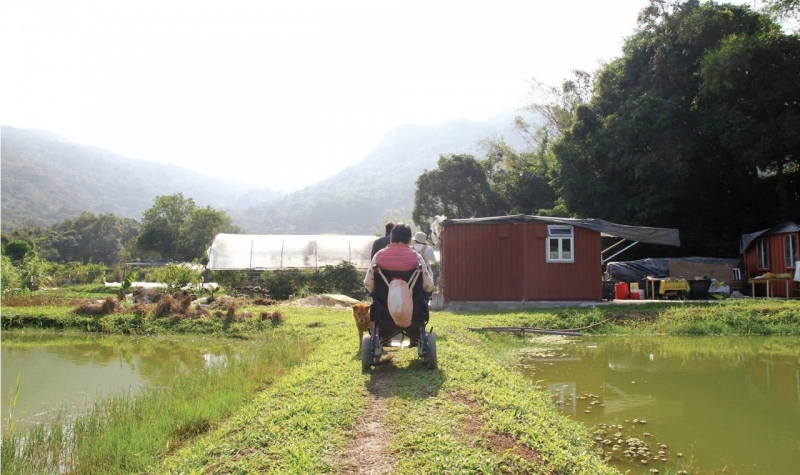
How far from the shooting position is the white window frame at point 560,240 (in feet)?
50.8

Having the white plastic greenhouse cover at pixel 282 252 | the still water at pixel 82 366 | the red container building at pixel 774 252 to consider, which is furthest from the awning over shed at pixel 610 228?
the white plastic greenhouse cover at pixel 282 252

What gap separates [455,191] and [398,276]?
31.3 meters

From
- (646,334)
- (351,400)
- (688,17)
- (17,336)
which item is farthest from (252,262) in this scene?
(351,400)

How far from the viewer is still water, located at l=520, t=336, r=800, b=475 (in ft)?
14.4

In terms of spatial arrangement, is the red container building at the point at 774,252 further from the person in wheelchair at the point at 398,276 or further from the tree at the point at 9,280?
the tree at the point at 9,280

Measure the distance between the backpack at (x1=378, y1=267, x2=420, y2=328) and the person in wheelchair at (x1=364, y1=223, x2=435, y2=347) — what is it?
0.13 metres

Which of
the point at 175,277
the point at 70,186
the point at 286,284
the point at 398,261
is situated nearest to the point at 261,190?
the point at 70,186

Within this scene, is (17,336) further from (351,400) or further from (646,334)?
(646,334)

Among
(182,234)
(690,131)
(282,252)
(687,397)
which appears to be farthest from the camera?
(182,234)

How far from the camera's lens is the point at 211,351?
10758 millimetres

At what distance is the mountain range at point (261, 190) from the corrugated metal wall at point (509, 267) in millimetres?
45596

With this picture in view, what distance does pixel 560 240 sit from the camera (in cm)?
1559

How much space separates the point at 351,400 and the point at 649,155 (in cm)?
1992

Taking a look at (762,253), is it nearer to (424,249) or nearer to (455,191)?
(424,249)
